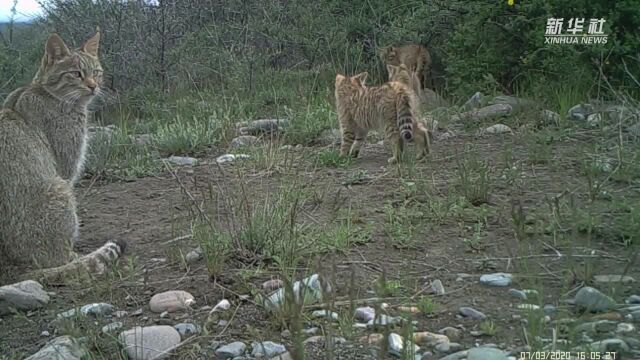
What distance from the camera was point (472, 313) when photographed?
310 cm

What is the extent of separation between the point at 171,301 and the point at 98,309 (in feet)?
1.23

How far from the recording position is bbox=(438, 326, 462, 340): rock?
292 centimetres

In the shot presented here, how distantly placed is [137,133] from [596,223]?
266 inches

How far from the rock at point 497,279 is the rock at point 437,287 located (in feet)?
0.75

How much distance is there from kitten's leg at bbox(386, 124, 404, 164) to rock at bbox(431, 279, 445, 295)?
3.02 metres

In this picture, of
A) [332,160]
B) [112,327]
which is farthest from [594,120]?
[112,327]

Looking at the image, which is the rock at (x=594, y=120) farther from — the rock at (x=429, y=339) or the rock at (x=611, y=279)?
the rock at (x=429, y=339)

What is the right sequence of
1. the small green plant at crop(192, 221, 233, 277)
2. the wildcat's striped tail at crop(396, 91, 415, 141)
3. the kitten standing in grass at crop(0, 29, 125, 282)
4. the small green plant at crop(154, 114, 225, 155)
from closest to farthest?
the small green plant at crop(192, 221, 233, 277), the kitten standing in grass at crop(0, 29, 125, 282), the wildcat's striped tail at crop(396, 91, 415, 141), the small green plant at crop(154, 114, 225, 155)

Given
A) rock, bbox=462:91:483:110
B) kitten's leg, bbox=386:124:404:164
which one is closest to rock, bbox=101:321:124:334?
kitten's leg, bbox=386:124:404:164

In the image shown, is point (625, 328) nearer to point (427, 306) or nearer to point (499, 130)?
point (427, 306)

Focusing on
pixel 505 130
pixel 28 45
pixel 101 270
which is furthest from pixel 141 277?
pixel 28 45

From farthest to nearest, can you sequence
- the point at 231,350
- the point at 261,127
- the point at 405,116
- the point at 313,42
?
the point at 313,42 < the point at 261,127 < the point at 405,116 < the point at 231,350

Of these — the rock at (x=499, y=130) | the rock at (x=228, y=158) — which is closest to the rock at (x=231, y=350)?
the rock at (x=228, y=158)

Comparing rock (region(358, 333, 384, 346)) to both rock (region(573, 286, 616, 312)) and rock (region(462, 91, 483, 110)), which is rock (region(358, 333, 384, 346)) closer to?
rock (region(573, 286, 616, 312))
